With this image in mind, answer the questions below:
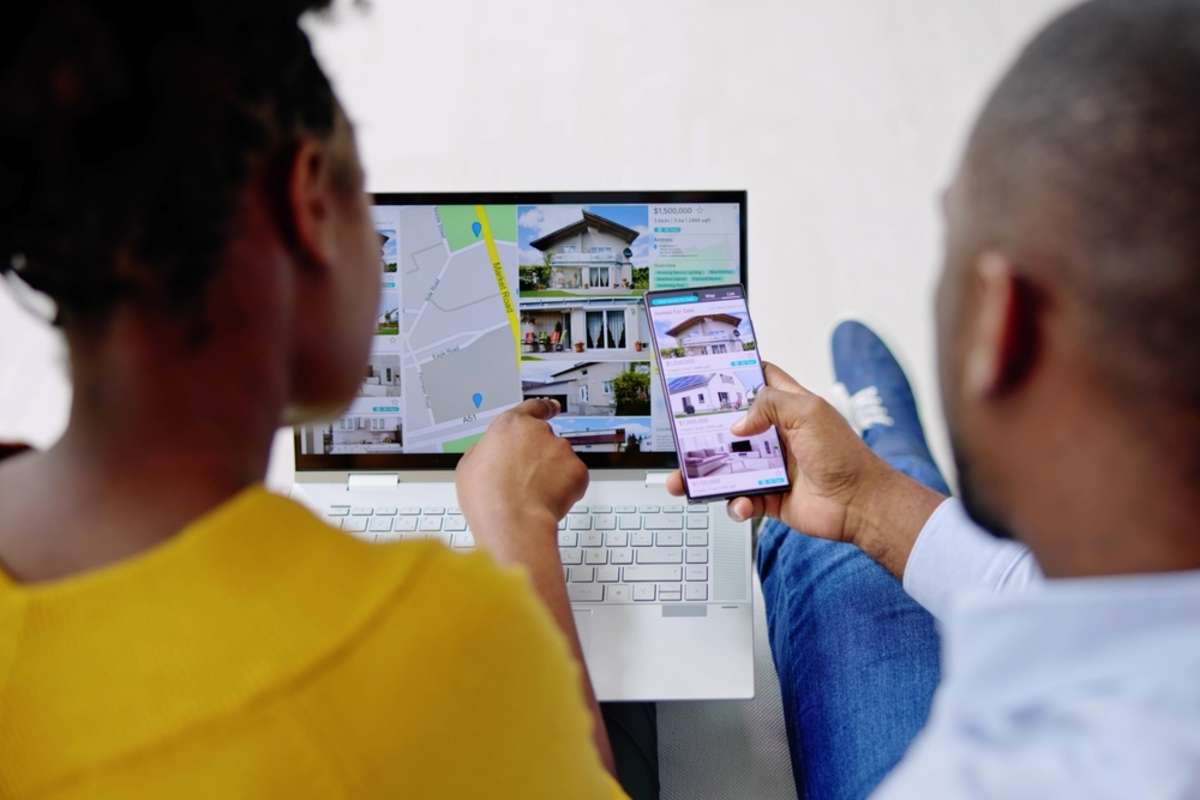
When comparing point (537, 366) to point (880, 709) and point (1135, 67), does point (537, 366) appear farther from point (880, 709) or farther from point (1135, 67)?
point (1135, 67)

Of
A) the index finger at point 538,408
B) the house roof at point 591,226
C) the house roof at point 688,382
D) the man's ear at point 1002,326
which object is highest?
the house roof at point 591,226

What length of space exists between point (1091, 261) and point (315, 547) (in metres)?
0.39

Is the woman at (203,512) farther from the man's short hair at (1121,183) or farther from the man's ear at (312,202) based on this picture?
the man's short hair at (1121,183)

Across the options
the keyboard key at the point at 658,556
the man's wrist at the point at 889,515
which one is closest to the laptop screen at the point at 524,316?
the keyboard key at the point at 658,556

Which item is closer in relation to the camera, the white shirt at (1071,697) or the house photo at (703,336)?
the white shirt at (1071,697)

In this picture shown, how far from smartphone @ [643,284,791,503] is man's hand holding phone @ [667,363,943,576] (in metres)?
0.02

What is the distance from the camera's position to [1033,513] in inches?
17.6

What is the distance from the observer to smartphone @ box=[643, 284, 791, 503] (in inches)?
36.5

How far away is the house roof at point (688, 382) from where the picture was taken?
94cm

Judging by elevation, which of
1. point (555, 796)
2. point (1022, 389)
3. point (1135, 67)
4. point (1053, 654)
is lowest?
point (555, 796)

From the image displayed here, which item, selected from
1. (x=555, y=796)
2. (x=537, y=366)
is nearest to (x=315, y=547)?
(x=555, y=796)

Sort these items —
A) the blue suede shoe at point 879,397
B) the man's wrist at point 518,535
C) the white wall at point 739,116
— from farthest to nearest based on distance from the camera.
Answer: the white wall at point 739,116 → the blue suede shoe at point 879,397 → the man's wrist at point 518,535

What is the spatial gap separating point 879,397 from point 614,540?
529 millimetres

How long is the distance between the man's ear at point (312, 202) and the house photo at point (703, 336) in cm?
51
